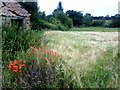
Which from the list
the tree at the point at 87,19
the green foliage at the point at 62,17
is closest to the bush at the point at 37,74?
the tree at the point at 87,19

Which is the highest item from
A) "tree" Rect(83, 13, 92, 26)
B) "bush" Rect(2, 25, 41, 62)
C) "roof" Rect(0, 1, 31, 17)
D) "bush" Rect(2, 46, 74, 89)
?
"roof" Rect(0, 1, 31, 17)

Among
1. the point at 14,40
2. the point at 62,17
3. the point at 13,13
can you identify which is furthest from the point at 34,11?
the point at 14,40

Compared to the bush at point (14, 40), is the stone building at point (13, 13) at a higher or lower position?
higher

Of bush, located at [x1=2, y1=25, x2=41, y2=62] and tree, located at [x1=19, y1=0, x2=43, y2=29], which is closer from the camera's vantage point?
bush, located at [x1=2, y1=25, x2=41, y2=62]

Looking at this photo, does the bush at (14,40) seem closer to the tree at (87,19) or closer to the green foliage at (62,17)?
the tree at (87,19)

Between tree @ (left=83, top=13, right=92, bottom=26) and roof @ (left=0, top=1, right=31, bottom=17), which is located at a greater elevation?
roof @ (left=0, top=1, right=31, bottom=17)

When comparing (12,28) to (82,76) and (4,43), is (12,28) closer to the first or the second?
(4,43)

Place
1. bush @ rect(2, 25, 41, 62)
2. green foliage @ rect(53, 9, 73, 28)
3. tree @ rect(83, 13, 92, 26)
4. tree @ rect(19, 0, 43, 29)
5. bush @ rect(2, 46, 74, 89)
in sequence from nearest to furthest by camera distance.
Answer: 1. bush @ rect(2, 46, 74, 89)
2. bush @ rect(2, 25, 41, 62)
3. tree @ rect(83, 13, 92, 26)
4. green foliage @ rect(53, 9, 73, 28)
5. tree @ rect(19, 0, 43, 29)

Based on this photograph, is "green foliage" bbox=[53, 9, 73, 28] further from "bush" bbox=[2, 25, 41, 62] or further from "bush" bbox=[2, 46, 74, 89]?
"bush" bbox=[2, 46, 74, 89]

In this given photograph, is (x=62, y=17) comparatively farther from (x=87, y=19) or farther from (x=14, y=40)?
(x=14, y=40)

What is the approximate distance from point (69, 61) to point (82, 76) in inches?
20.6

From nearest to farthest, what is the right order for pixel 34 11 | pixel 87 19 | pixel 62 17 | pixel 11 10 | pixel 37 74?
pixel 37 74 < pixel 11 10 < pixel 87 19 < pixel 62 17 < pixel 34 11

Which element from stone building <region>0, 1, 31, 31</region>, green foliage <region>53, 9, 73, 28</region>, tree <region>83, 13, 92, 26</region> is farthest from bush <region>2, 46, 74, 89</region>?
green foliage <region>53, 9, 73, 28</region>

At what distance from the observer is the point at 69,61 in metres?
5.82
